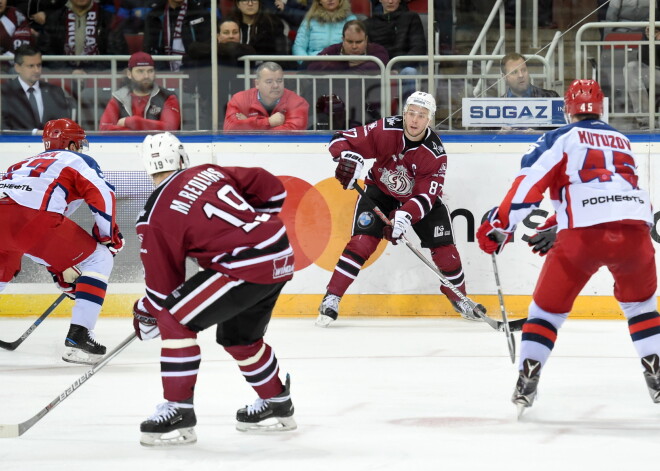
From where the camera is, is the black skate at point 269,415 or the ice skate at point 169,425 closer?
the ice skate at point 169,425

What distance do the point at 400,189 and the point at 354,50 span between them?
93 centimetres

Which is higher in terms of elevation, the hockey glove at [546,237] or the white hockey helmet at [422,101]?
the white hockey helmet at [422,101]

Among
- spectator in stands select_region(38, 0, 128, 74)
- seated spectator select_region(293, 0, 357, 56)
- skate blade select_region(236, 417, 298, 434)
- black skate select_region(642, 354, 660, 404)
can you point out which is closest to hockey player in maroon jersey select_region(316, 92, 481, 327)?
seated spectator select_region(293, 0, 357, 56)

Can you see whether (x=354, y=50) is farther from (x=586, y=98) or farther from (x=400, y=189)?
(x=586, y=98)

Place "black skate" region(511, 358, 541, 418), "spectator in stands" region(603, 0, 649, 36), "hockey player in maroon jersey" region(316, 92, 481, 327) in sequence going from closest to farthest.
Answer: "black skate" region(511, 358, 541, 418) < "hockey player in maroon jersey" region(316, 92, 481, 327) < "spectator in stands" region(603, 0, 649, 36)

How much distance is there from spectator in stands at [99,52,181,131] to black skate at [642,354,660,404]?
11.2ft

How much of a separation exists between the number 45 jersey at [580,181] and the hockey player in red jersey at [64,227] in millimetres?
2044

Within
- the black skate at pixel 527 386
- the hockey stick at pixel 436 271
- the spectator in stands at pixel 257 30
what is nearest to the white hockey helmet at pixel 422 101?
the hockey stick at pixel 436 271

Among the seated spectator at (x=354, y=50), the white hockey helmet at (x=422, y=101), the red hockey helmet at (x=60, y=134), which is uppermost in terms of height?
the seated spectator at (x=354, y=50)

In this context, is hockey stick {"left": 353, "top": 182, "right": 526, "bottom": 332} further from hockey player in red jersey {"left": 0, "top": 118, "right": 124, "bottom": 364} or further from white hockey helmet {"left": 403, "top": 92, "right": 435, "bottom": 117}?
hockey player in red jersey {"left": 0, "top": 118, "right": 124, "bottom": 364}

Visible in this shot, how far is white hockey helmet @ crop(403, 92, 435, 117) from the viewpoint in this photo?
6023 millimetres

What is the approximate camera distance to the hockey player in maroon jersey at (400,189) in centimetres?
601

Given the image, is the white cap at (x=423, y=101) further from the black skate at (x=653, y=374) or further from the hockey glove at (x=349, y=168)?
the black skate at (x=653, y=374)

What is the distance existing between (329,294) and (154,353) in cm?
121
